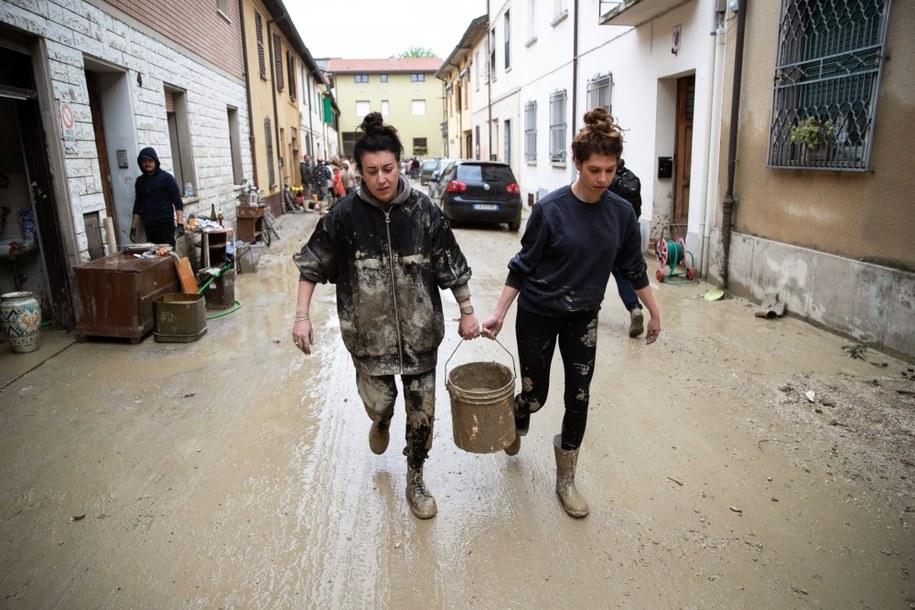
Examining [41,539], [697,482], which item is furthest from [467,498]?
[41,539]

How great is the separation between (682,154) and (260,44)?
1146 cm

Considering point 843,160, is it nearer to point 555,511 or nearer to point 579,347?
point 579,347

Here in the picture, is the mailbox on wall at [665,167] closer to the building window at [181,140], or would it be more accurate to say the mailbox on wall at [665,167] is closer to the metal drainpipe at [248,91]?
the building window at [181,140]

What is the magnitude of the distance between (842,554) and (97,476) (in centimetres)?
365

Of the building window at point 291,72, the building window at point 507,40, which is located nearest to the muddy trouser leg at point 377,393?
the building window at point 507,40

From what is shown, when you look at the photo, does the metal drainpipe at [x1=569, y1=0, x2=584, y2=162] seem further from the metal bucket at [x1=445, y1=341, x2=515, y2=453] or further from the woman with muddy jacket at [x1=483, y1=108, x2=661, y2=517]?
the metal bucket at [x1=445, y1=341, x2=515, y2=453]

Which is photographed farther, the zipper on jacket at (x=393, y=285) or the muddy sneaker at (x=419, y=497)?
the muddy sneaker at (x=419, y=497)

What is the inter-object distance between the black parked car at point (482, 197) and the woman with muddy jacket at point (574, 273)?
33.6 ft

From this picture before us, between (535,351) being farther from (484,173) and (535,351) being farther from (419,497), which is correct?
(484,173)

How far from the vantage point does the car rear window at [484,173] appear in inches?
522

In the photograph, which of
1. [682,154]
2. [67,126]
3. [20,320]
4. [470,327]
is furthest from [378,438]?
[682,154]

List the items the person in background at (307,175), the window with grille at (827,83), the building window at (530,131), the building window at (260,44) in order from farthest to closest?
the person in background at (307,175)
the building window at (530,131)
the building window at (260,44)
the window with grille at (827,83)

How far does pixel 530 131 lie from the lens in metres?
17.0

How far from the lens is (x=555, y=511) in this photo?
304 centimetres
